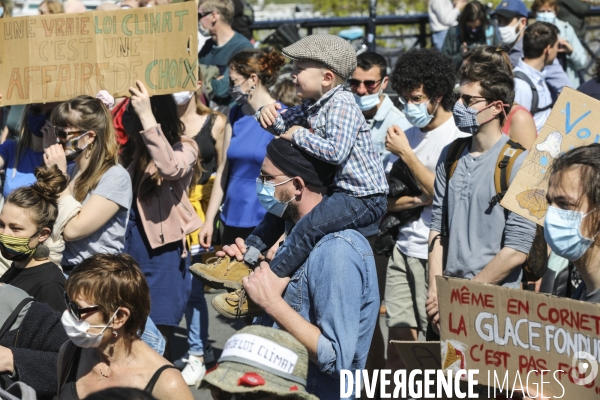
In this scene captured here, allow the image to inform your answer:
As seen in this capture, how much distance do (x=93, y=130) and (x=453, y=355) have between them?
265 cm

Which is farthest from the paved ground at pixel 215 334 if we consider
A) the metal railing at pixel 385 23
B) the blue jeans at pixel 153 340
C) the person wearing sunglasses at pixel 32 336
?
the metal railing at pixel 385 23

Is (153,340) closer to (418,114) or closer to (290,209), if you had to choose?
(290,209)

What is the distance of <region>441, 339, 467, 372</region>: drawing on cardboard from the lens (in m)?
3.12

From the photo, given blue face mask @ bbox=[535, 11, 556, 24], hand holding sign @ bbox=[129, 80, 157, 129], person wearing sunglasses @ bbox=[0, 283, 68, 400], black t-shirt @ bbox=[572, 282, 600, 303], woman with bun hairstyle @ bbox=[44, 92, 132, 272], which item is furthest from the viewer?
blue face mask @ bbox=[535, 11, 556, 24]

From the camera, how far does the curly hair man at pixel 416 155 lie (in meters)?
5.38

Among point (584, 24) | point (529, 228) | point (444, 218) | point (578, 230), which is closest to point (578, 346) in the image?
point (578, 230)

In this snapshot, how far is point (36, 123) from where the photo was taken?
18.2 ft

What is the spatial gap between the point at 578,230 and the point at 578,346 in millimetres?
422

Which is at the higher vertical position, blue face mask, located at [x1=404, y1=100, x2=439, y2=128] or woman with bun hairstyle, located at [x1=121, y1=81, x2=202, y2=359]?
blue face mask, located at [x1=404, y1=100, x2=439, y2=128]

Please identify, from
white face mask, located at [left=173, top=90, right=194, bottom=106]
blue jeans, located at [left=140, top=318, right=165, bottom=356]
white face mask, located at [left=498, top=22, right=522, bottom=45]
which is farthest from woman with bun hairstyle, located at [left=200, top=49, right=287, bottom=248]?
white face mask, located at [left=498, top=22, right=522, bottom=45]

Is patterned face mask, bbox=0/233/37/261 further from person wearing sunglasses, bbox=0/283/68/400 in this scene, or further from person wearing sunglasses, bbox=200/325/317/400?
person wearing sunglasses, bbox=200/325/317/400

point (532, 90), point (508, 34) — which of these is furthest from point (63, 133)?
point (508, 34)

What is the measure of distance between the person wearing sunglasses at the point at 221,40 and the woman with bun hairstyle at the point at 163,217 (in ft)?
8.88

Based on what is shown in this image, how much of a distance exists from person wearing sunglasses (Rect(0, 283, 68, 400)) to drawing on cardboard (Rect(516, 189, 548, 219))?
1983 millimetres
